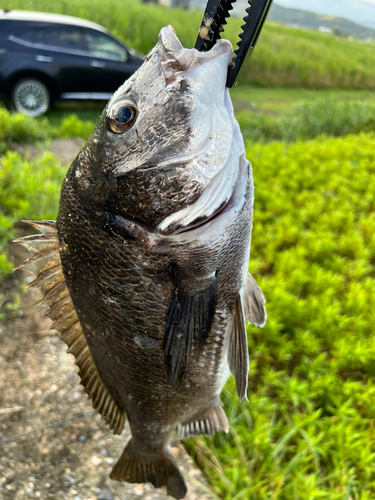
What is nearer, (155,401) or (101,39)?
(155,401)

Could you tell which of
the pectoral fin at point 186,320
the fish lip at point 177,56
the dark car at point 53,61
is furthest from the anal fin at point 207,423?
the dark car at point 53,61

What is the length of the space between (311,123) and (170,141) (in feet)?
21.6

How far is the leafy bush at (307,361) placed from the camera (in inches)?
75.8

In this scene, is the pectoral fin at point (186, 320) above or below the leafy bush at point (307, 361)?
above

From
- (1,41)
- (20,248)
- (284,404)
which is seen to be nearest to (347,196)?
(284,404)

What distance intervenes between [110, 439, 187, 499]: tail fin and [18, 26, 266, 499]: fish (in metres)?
0.31

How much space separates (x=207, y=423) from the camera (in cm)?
162

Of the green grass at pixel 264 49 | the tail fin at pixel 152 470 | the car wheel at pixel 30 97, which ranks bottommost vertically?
the car wheel at pixel 30 97

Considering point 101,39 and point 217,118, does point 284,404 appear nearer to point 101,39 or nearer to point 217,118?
point 217,118

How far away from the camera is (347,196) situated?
4.21 meters

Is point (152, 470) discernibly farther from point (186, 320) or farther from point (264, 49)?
point (264, 49)

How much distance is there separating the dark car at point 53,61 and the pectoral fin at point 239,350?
639 cm

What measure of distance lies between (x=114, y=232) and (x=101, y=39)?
6.82 meters

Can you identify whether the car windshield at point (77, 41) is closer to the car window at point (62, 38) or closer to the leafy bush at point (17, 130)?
the car window at point (62, 38)
